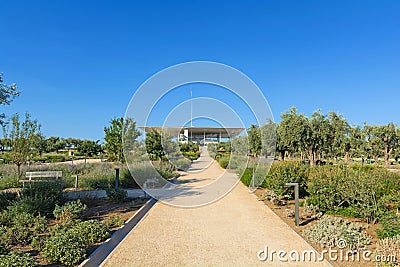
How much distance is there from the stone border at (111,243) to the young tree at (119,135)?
8.63 metres

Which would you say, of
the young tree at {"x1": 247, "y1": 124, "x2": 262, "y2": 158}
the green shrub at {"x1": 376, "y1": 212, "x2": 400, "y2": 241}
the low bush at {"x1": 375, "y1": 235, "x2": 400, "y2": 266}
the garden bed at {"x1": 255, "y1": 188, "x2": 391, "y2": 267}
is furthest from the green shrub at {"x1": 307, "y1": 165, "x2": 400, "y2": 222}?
the young tree at {"x1": 247, "y1": 124, "x2": 262, "y2": 158}

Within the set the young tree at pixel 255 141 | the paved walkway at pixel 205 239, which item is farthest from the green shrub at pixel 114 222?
the young tree at pixel 255 141

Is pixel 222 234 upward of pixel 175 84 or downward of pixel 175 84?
downward

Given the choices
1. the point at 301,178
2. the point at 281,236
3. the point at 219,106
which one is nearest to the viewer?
the point at 281,236

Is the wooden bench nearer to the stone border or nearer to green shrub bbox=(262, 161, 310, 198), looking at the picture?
the stone border

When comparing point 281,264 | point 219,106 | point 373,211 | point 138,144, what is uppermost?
point 219,106

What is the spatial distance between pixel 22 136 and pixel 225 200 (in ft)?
25.9

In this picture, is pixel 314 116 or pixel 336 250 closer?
pixel 336 250

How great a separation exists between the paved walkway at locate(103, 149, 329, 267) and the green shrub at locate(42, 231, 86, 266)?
1.37 feet

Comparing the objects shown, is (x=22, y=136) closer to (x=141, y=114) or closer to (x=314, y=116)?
(x=141, y=114)

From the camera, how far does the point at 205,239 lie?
529 cm

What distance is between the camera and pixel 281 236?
18.0 ft

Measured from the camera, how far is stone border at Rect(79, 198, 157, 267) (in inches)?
153

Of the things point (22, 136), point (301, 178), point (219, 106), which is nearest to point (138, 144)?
point (219, 106)
